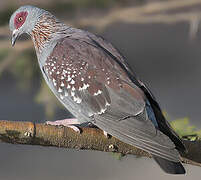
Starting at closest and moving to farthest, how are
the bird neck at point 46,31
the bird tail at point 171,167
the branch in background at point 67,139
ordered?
the branch in background at point 67,139
the bird tail at point 171,167
the bird neck at point 46,31

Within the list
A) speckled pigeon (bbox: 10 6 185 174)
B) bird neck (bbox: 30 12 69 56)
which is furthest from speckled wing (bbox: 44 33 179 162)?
bird neck (bbox: 30 12 69 56)

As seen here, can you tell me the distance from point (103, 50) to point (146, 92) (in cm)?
42

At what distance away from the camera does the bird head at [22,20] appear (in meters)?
4.06

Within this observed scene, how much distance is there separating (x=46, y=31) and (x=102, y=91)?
828 millimetres

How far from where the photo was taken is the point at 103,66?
11.4 feet

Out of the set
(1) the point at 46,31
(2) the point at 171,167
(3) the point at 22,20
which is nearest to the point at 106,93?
(2) the point at 171,167

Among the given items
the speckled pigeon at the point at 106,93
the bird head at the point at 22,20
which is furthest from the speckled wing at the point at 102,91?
the bird head at the point at 22,20

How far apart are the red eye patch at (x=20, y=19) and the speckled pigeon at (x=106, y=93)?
1.05 feet

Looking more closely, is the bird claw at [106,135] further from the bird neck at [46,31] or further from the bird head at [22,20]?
the bird head at [22,20]

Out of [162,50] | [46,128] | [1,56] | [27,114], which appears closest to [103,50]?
[46,128]

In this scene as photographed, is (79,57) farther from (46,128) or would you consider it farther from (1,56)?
(1,56)

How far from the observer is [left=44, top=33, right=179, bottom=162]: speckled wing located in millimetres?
3174

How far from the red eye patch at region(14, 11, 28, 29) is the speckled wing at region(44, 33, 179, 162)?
1.60 feet

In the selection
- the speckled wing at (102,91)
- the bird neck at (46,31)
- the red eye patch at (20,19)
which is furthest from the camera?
the red eye patch at (20,19)
